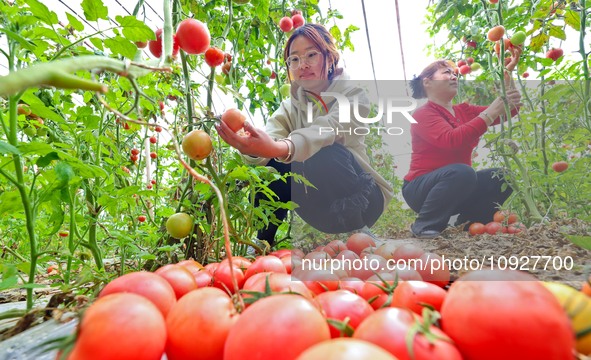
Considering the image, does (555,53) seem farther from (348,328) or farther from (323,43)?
(348,328)

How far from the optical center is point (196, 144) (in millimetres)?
811

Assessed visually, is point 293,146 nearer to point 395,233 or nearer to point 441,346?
point 395,233

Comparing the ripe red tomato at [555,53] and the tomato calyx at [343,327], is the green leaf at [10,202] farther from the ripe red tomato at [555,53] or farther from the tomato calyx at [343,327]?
the ripe red tomato at [555,53]

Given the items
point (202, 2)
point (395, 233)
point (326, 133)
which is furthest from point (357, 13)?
point (395, 233)

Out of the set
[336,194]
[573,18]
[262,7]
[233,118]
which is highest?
[262,7]

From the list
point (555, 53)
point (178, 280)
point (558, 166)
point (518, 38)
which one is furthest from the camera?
point (555, 53)

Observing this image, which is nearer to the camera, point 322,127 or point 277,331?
point 277,331

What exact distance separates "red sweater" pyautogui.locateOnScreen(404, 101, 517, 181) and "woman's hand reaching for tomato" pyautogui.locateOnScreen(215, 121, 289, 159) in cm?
43

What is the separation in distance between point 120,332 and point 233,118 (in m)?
0.66

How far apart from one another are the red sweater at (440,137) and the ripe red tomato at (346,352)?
0.56 meters

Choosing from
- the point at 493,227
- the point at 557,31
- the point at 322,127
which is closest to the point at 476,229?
the point at 493,227

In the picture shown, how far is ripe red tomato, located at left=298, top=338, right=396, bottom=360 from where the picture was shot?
0.79 feet

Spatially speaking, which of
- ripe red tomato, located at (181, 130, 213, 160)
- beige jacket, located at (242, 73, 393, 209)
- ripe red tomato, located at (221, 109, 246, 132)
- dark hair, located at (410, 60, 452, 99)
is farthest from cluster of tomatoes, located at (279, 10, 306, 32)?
ripe red tomato, located at (181, 130, 213, 160)

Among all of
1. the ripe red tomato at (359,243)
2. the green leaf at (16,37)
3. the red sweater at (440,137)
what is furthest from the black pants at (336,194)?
the green leaf at (16,37)
